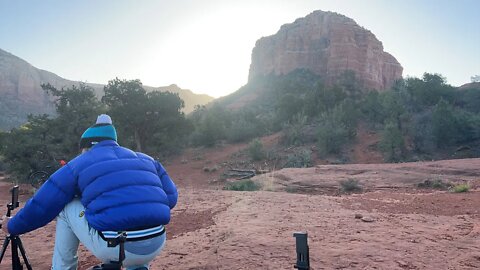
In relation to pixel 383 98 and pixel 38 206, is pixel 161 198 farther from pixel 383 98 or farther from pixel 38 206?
pixel 383 98

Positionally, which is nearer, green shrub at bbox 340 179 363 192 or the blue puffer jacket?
the blue puffer jacket

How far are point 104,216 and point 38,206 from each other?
1.47ft

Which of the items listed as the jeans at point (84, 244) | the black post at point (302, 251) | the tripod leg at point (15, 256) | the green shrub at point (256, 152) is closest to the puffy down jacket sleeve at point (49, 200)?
the jeans at point (84, 244)

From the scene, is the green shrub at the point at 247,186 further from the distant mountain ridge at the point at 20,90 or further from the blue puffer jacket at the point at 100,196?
the distant mountain ridge at the point at 20,90

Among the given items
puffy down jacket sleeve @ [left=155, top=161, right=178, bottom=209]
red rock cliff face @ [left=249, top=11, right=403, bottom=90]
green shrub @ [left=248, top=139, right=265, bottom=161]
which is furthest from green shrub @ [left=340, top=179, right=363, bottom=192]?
red rock cliff face @ [left=249, top=11, right=403, bottom=90]

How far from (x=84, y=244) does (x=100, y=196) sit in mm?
387

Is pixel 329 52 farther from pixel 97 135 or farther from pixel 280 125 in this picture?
pixel 97 135

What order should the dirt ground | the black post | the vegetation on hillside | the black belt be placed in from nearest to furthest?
the black post < the black belt < the dirt ground < the vegetation on hillside

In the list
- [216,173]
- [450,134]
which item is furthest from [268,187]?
[450,134]

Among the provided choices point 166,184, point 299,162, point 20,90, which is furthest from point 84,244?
point 20,90

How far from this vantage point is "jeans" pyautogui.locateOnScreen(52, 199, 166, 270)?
235cm

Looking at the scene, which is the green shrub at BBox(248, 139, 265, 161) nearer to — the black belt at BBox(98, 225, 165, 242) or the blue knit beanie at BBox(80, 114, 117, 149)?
the blue knit beanie at BBox(80, 114, 117, 149)

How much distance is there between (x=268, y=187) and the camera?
12.5m

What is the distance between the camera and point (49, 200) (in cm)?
235
